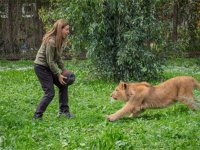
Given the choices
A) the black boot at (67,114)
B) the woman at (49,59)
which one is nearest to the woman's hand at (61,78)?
the woman at (49,59)

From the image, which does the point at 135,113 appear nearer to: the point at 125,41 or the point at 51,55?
the point at 51,55

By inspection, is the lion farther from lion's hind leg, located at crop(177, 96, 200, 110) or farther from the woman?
the woman

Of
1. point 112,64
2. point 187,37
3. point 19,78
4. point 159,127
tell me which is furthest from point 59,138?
point 187,37

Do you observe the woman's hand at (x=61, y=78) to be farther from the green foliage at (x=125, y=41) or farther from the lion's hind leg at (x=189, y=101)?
the green foliage at (x=125, y=41)

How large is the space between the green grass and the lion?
0.61 feet

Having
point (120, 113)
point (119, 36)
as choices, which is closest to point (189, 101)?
point (120, 113)

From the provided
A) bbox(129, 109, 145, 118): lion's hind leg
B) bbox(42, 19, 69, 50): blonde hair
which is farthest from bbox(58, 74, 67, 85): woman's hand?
bbox(129, 109, 145, 118): lion's hind leg

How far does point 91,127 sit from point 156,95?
1.55 m

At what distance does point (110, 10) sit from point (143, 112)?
5277 mm

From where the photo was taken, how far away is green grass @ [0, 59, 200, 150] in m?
6.88

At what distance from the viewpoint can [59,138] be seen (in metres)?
7.56

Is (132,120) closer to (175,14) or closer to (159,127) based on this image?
(159,127)

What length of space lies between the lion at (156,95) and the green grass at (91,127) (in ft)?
0.61

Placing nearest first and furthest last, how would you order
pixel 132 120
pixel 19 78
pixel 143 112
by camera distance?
pixel 132 120 → pixel 143 112 → pixel 19 78
